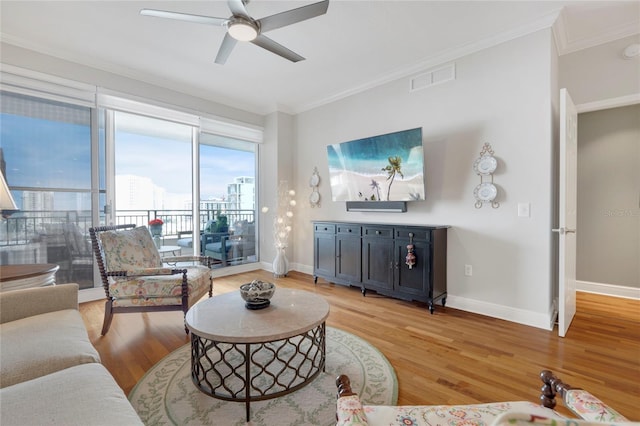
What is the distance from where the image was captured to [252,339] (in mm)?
1504

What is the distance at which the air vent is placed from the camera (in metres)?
3.15

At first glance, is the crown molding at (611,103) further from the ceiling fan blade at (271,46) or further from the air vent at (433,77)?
the ceiling fan blade at (271,46)

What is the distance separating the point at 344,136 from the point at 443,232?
203 cm

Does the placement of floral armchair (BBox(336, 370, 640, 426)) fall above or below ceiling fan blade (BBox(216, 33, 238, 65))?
below

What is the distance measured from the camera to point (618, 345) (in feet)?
7.43

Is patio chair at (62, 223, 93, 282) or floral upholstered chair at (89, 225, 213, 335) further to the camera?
patio chair at (62, 223, 93, 282)

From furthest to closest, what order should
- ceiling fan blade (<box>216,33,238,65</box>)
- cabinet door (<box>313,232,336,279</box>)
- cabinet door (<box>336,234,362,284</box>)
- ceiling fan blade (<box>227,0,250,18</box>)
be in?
1. cabinet door (<box>313,232,336,279</box>)
2. cabinet door (<box>336,234,362,284</box>)
3. ceiling fan blade (<box>216,33,238,65</box>)
4. ceiling fan blade (<box>227,0,250,18</box>)

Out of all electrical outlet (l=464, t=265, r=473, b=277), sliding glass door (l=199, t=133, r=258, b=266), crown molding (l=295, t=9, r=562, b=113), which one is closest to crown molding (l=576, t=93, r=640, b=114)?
crown molding (l=295, t=9, r=562, b=113)

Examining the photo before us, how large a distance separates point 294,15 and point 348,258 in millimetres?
2721

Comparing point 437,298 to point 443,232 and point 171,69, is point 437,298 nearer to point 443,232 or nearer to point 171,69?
point 443,232

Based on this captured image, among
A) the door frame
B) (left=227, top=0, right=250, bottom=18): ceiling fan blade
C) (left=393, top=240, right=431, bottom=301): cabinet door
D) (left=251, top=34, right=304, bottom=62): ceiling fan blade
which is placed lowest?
(left=393, top=240, right=431, bottom=301): cabinet door

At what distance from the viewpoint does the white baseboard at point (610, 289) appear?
338 cm

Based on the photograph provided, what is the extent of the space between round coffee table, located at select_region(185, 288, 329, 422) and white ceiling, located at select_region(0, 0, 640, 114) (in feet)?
8.08

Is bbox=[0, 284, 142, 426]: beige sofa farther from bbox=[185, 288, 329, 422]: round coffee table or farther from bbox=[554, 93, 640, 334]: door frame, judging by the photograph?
bbox=[554, 93, 640, 334]: door frame
